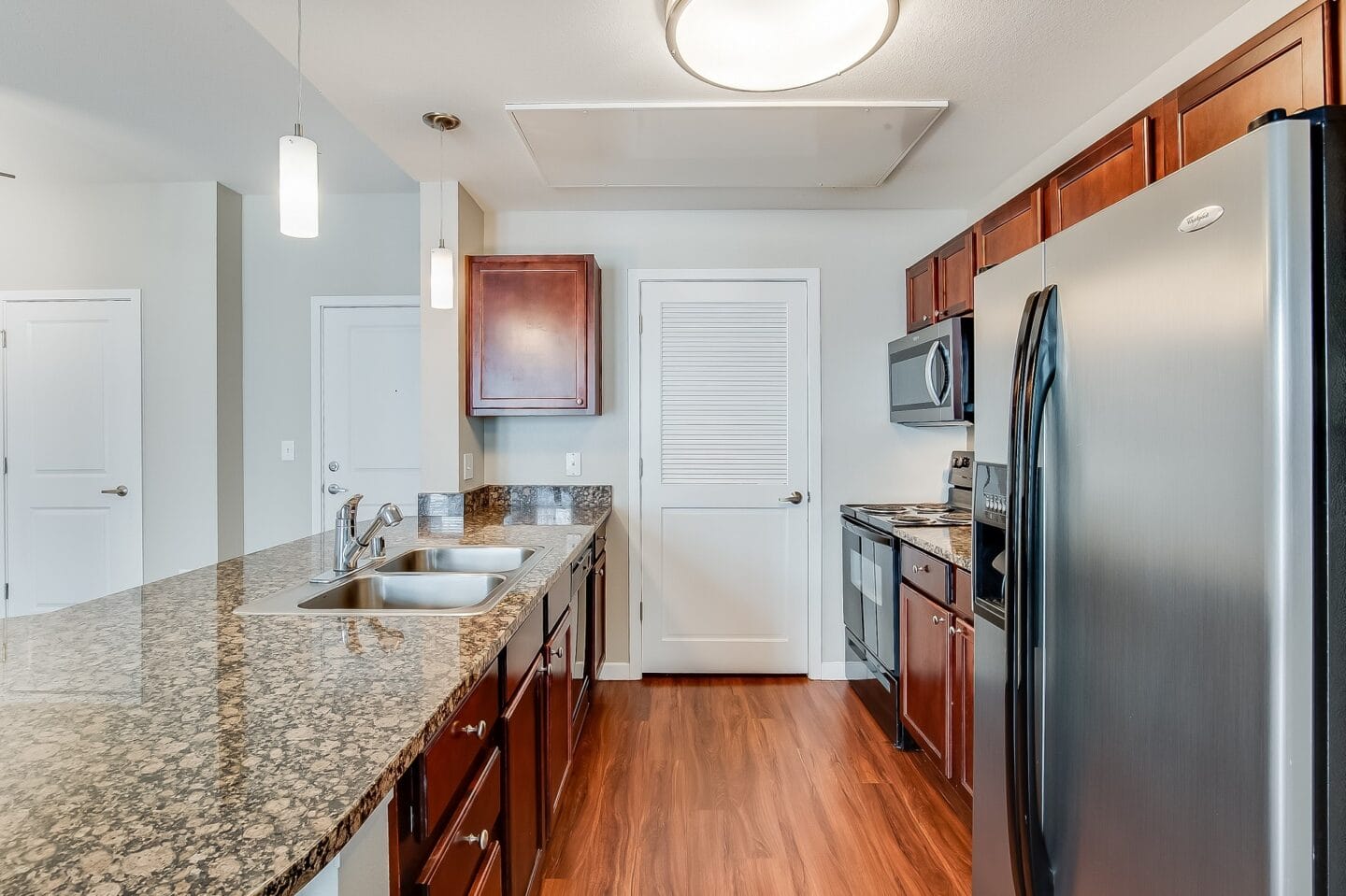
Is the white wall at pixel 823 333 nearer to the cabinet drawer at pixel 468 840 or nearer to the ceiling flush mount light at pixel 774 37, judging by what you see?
the ceiling flush mount light at pixel 774 37

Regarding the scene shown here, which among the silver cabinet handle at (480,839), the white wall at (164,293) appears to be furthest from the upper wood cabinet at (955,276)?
the white wall at (164,293)

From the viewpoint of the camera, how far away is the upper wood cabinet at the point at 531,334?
282cm

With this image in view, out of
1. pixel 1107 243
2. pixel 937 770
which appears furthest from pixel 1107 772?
pixel 937 770

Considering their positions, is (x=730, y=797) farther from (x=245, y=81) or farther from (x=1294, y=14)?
(x=245, y=81)

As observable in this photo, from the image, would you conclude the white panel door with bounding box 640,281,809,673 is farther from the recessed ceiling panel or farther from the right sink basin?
the right sink basin

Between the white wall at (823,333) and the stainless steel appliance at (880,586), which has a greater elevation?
the white wall at (823,333)

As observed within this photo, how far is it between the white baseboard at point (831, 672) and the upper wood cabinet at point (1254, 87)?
95.1 inches

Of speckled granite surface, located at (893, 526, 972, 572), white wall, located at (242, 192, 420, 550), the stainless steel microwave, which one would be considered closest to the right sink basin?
speckled granite surface, located at (893, 526, 972, 572)

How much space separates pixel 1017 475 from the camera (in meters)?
1.06

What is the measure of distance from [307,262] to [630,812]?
314 centimetres

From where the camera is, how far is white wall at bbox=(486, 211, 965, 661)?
10.3 ft

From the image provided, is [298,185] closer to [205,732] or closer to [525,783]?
[205,732]

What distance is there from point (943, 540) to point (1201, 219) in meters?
1.48

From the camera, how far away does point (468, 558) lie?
208 cm
